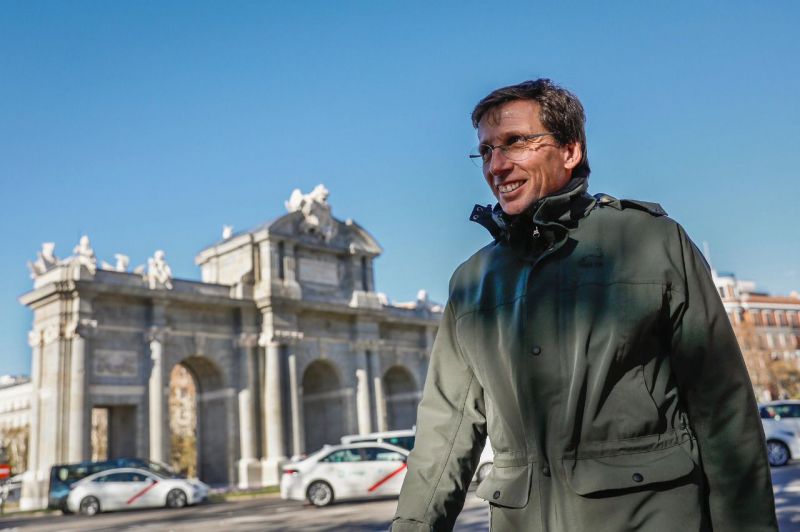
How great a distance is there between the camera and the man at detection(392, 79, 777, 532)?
6.68 ft

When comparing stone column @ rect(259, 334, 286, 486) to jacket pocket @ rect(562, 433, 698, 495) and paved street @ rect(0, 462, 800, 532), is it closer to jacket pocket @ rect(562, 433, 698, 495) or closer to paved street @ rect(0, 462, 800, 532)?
paved street @ rect(0, 462, 800, 532)

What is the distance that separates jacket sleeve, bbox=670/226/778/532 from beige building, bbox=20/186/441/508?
28629 millimetres

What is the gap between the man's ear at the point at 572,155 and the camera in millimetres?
2494

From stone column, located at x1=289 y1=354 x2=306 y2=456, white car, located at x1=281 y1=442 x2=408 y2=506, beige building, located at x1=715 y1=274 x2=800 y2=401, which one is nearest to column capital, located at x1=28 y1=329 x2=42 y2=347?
stone column, located at x1=289 y1=354 x2=306 y2=456

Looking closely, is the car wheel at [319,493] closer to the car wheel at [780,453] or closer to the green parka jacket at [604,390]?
the car wheel at [780,453]

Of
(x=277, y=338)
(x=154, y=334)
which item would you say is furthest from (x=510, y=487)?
(x=277, y=338)

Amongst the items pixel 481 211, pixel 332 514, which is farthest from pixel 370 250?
pixel 481 211

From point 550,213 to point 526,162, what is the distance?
0.66ft

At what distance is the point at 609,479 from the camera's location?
1993 mm

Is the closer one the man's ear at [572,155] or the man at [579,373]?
the man at [579,373]

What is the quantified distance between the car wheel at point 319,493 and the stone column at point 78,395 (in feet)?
39.4

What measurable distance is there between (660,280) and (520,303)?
15.6 inches

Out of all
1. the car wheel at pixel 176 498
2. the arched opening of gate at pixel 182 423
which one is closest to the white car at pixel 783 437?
the car wheel at pixel 176 498

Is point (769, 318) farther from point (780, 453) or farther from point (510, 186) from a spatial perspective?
point (510, 186)
